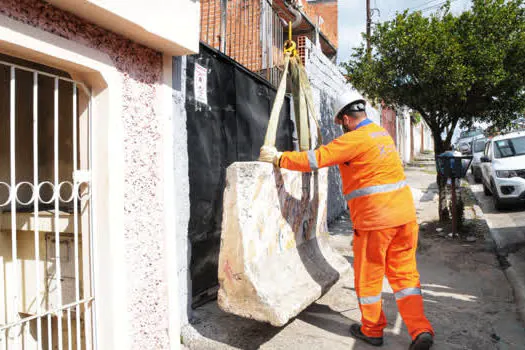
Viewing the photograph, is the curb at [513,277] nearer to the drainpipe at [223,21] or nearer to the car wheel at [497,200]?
the car wheel at [497,200]

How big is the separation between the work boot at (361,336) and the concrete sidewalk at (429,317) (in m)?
0.05

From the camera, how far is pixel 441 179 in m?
7.55

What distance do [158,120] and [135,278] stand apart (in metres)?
1.13

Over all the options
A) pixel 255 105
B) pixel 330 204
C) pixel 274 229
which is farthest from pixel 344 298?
pixel 330 204

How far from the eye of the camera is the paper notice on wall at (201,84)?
11.9 ft

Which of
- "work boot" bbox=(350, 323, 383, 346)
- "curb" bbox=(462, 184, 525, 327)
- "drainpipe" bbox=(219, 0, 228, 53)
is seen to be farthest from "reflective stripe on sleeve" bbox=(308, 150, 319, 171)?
"curb" bbox=(462, 184, 525, 327)

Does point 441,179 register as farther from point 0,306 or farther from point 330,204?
point 0,306

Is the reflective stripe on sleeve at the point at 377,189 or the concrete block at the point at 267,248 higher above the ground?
the reflective stripe on sleeve at the point at 377,189

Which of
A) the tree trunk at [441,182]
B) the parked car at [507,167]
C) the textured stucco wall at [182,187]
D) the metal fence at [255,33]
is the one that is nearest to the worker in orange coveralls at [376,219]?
the textured stucco wall at [182,187]

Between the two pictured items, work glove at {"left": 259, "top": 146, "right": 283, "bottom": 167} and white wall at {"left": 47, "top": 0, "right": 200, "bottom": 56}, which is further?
work glove at {"left": 259, "top": 146, "right": 283, "bottom": 167}

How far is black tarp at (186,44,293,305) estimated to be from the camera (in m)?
3.61

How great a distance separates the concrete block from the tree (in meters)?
3.81

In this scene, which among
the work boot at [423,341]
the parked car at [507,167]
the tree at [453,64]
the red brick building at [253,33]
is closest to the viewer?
the work boot at [423,341]

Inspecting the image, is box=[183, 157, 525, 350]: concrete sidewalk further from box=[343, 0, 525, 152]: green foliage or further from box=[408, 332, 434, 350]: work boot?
box=[343, 0, 525, 152]: green foliage
